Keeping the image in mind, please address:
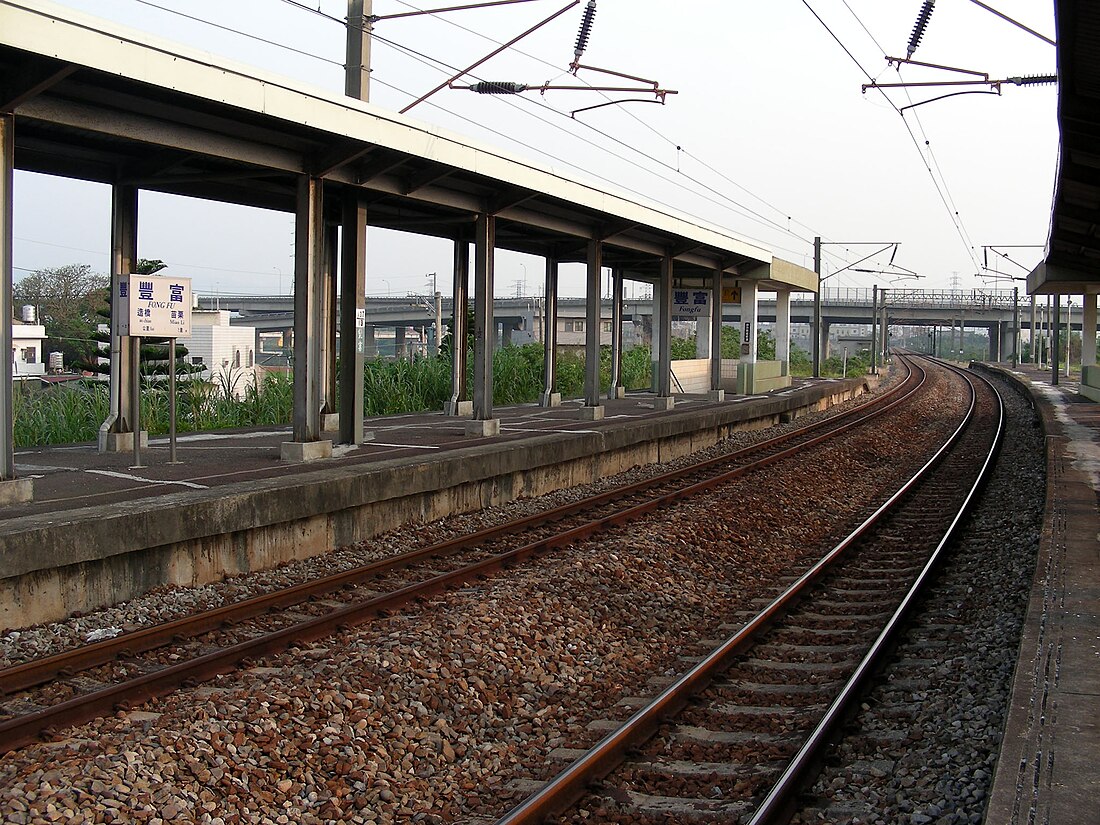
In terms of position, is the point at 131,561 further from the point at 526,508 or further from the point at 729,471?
the point at 729,471

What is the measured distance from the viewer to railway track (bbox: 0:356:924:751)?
6.29 meters

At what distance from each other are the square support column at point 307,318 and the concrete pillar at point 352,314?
1.31 m

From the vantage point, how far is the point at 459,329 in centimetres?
2262

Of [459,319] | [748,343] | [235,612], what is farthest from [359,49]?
[748,343]

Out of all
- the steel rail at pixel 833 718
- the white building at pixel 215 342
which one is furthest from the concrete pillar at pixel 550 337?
the white building at pixel 215 342

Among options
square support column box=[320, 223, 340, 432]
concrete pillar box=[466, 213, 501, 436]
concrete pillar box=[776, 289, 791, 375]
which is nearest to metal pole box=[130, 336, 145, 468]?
square support column box=[320, 223, 340, 432]

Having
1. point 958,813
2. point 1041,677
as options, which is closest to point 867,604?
point 1041,677

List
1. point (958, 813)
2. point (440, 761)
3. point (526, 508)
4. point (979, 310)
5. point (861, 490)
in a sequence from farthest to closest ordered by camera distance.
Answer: point (979, 310), point (861, 490), point (526, 508), point (440, 761), point (958, 813)

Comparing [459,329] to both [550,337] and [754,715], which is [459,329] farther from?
[754,715]

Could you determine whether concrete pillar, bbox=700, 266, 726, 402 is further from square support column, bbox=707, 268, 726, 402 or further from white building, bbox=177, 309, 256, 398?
white building, bbox=177, 309, 256, 398

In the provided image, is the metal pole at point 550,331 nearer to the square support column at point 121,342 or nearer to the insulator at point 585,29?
the insulator at point 585,29

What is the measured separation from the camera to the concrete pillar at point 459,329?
2256 cm

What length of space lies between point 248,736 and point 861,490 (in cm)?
1357

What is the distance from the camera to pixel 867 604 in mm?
9766
